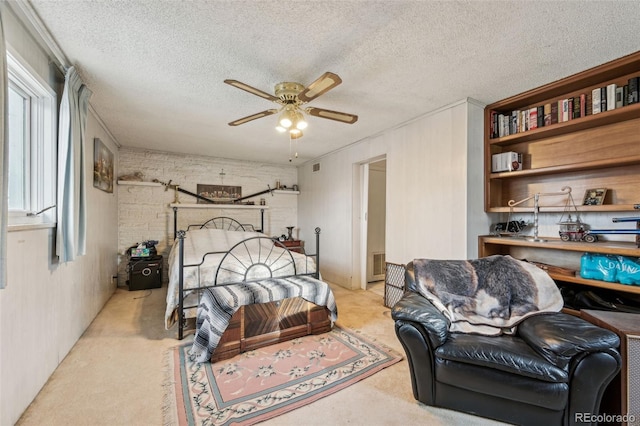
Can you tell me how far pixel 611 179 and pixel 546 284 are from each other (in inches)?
48.4

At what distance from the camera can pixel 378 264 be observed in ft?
16.1

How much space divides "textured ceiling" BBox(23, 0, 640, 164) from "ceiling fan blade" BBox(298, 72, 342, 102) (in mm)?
241

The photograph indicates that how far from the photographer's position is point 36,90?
6.27 ft

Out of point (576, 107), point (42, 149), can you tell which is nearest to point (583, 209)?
point (576, 107)

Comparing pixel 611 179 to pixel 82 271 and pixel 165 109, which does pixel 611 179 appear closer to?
pixel 165 109

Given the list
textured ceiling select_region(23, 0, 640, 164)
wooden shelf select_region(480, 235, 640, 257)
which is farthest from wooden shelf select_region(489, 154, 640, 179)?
textured ceiling select_region(23, 0, 640, 164)

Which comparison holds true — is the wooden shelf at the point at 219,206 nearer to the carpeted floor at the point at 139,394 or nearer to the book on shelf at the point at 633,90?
the carpeted floor at the point at 139,394

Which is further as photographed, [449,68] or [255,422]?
[449,68]

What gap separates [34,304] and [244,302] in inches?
53.5

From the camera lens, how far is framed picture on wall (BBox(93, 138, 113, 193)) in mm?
3064

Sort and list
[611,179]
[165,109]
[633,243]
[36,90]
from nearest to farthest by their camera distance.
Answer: [36,90] → [633,243] → [611,179] → [165,109]

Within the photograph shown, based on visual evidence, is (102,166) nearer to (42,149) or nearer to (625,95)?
(42,149)

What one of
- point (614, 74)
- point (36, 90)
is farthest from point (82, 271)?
point (614, 74)

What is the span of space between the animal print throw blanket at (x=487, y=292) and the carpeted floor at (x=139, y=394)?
60cm
